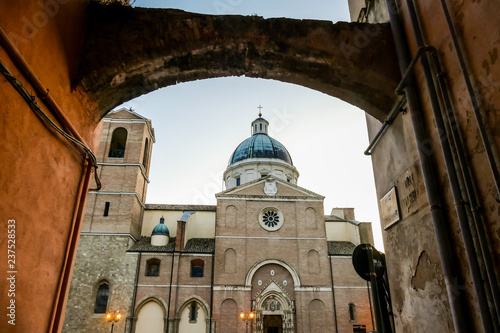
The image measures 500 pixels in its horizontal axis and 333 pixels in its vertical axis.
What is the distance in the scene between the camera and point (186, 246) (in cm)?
2505

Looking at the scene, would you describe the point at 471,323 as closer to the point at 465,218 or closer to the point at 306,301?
the point at 465,218

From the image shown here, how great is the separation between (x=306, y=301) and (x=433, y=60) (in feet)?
70.7

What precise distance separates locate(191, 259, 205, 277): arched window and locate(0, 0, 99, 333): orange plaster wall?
20.5 metres

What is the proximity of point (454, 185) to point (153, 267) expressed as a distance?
23.0 metres

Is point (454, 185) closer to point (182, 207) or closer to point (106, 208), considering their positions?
point (106, 208)

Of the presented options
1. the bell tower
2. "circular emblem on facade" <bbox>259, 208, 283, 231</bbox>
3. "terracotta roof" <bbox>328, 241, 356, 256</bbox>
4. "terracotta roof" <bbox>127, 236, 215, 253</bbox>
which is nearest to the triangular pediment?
"circular emblem on facade" <bbox>259, 208, 283, 231</bbox>

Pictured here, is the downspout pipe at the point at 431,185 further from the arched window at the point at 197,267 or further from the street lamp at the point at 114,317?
the arched window at the point at 197,267

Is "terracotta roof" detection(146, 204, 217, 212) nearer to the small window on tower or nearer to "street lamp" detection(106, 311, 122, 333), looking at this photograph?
the small window on tower

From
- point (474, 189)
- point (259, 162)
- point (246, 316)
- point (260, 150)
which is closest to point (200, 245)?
point (246, 316)

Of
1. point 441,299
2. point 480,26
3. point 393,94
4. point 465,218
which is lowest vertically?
point 441,299

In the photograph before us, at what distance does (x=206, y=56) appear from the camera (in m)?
4.77

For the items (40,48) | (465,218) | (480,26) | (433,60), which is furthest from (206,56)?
(465,218)

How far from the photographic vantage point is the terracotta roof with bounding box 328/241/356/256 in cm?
2441

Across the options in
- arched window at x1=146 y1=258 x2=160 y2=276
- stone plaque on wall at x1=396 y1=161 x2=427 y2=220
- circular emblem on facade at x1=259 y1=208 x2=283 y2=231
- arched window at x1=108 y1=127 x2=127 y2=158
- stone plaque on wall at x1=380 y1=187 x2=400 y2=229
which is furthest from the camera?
arched window at x1=108 y1=127 x2=127 y2=158
